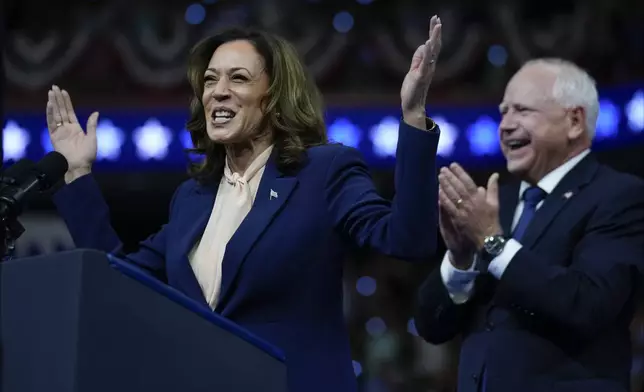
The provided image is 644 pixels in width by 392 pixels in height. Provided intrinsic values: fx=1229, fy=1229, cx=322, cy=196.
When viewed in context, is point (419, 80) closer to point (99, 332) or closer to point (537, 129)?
point (99, 332)

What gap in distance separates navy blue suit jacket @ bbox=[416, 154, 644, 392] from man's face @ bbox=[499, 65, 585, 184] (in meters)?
0.10

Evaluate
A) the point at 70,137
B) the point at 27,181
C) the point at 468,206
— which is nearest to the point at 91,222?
the point at 70,137

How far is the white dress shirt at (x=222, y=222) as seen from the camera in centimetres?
237

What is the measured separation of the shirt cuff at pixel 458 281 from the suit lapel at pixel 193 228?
667 millimetres

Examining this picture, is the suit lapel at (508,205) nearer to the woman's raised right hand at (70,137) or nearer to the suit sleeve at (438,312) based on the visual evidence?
the suit sleeve at (438,312)

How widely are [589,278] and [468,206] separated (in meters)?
0.32

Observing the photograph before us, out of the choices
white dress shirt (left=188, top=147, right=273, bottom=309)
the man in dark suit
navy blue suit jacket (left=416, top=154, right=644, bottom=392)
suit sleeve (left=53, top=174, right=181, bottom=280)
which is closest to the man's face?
the man in dark suit

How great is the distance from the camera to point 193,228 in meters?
2.48

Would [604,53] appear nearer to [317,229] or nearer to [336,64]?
[336,64]

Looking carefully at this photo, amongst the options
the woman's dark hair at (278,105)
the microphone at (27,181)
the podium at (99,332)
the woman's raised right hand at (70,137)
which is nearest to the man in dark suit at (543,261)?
the woman's dark hair at (278,105)

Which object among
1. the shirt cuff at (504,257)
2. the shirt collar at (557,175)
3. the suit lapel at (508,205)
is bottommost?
the shirt cuff at (504,257)

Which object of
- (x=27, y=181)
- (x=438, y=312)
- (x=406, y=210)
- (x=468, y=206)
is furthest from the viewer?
(x=438, y=312)

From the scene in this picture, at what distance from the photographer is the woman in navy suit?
2.24 meters

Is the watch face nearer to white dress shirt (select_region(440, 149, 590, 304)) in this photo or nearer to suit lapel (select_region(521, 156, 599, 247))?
white dress shirt (select_region(440, 149, 590, 304))
